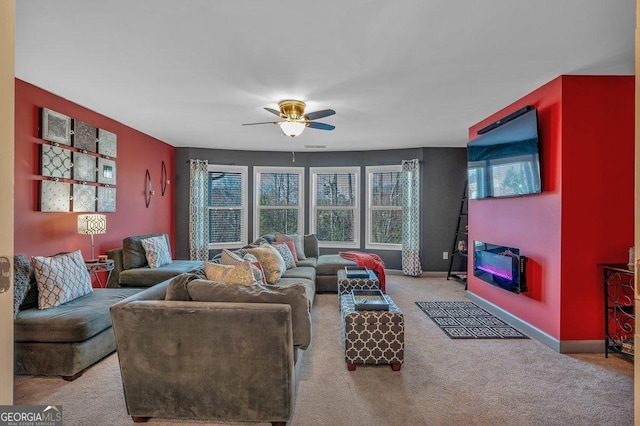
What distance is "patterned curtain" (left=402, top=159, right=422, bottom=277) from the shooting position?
250 inches

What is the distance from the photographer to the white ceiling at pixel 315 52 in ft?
6.66

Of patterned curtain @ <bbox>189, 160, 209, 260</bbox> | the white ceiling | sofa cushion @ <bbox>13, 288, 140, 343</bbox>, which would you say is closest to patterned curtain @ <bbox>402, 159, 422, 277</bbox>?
the white ceiling

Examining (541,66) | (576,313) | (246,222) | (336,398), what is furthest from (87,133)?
(576,313)

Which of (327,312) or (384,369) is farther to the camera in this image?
(327,312)

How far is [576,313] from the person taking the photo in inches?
119

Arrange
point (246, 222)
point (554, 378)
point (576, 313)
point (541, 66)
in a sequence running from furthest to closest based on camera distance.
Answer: point (246, 222) → point (576, 313) → point (541, 66) → point (554, 378)

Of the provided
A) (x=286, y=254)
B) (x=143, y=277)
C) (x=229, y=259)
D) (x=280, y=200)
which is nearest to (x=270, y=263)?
(x=286, y=254)

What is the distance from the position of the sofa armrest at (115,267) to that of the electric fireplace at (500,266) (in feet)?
15.9

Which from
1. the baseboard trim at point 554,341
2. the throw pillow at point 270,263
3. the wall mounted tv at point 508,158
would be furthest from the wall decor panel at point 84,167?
the baseboard trim at point 554,341

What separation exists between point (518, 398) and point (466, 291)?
2935mm

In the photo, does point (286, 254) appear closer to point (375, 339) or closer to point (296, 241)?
point (296, 241)

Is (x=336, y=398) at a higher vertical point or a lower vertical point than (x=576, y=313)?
lower

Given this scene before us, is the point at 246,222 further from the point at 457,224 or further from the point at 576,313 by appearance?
the point at 576,313

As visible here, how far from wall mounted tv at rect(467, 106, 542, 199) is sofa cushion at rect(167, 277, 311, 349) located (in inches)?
106
